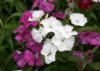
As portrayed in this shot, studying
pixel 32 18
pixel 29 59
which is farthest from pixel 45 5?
pixel 29 59

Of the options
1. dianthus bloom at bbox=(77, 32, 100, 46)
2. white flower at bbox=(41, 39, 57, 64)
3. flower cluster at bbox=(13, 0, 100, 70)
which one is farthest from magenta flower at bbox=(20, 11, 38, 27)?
dianthus bloom at bbox=(77, 32, 100, 46)

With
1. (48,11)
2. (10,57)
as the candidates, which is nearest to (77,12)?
(48,11)

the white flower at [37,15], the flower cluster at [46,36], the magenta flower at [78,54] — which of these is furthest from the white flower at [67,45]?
the white flower at [37,15]

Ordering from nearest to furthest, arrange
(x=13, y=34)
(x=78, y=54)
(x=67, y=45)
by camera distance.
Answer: (x=67, y=45)
(x=78, y=54)
(x=13, y=34)

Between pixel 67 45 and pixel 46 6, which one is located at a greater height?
pixel 46 6

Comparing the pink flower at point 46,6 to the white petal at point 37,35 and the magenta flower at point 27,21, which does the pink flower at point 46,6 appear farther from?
the white petal at point 37,35

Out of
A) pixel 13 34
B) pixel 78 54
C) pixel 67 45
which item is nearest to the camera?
pixel 67 45

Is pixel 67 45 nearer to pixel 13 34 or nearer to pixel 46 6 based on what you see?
pixel 46 6

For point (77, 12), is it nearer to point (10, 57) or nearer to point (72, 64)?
point (72, 64)
